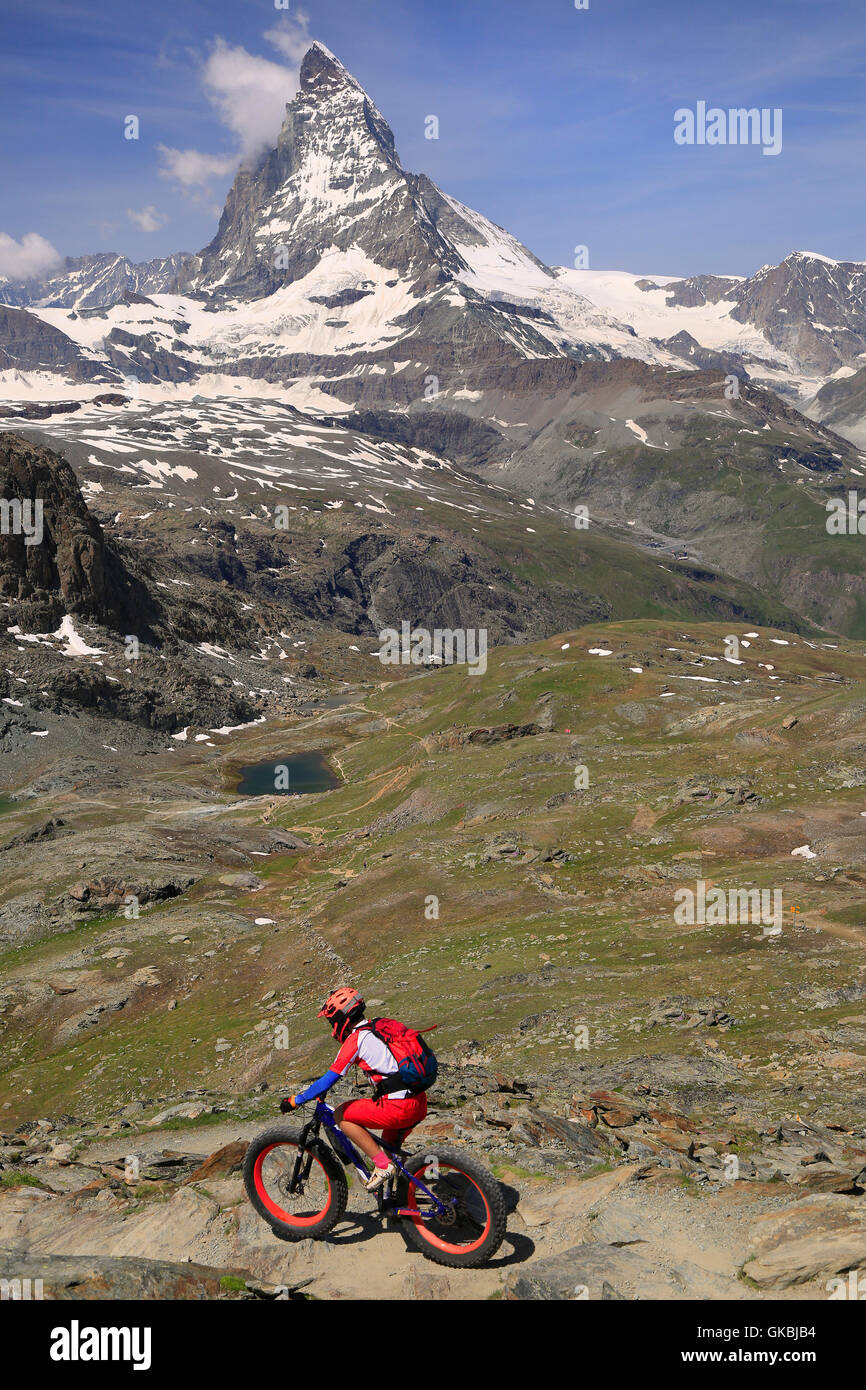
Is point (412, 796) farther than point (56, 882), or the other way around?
point (412, 796)

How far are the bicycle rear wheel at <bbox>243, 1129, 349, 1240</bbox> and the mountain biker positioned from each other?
750 mm

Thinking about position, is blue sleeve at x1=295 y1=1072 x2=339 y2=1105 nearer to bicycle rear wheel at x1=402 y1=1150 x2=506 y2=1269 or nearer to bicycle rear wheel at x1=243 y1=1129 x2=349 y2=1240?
bicycle rear wheel at x1=243 y1=1129 x2=349 y2=1240

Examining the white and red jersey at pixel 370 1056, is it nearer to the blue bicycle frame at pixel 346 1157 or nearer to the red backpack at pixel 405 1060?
the red backpack at pixel 405 1060

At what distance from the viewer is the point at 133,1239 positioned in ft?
52.8

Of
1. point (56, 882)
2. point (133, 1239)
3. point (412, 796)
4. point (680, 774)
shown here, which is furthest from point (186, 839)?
point (133, 1239)

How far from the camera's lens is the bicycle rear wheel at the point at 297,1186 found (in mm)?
15070

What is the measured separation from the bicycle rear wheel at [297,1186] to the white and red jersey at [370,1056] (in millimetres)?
1718

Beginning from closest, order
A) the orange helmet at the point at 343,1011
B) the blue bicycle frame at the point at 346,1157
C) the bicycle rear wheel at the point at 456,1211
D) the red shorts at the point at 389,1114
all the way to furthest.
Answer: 1. the bicycle rear wheel at the point at 456,1211
2. the blue bicycle frame at the point at 346,1157
3. the red shorts at the point at 389,1114
4. the orange helmet at the point at 343,1011

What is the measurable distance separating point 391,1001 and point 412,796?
47.9 m

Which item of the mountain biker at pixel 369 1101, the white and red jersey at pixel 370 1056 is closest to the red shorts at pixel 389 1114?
the mountain biker at pixel 369 1101

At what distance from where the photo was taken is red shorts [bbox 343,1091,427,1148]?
14.8 m

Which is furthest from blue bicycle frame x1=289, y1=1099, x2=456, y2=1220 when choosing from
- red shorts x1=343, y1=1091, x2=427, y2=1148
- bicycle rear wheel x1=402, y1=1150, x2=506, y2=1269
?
red shorts x1=343, y1=1091, x2=427, y2=1148

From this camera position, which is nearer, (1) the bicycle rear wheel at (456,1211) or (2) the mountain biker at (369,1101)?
(1) the bicycle rear wheel at (456,1211)
